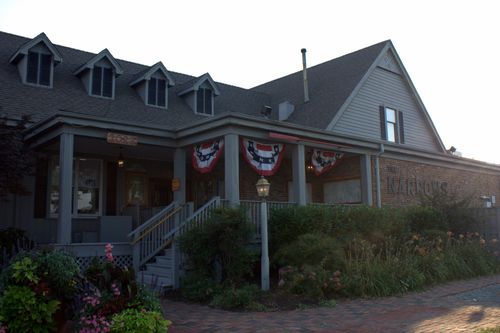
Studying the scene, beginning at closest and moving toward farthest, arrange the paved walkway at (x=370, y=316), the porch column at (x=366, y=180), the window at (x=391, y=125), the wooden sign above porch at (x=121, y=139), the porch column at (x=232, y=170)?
the paved walkway at (x=370, y=316), the porch column at (x=232, y=170), the wooden sign above porch at (x=121, y=139), the porch column at (x=366, y=180), the window at (x=391, y=125)

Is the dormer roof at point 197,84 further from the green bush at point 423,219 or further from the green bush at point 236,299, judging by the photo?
the green bush at point 236,299

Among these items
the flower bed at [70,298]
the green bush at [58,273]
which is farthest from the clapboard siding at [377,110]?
the green bush at [58,273]

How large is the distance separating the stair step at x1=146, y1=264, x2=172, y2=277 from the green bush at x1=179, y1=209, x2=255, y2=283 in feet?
2.62

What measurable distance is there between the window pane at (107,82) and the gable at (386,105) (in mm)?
8230

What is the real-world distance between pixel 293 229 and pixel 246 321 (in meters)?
4.19

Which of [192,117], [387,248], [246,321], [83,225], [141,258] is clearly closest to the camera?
[246,321]

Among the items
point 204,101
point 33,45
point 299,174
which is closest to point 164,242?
→ point 299,174

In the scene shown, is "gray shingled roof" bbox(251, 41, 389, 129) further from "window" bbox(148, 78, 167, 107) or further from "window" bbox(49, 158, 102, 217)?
"window" bbox(49, 158, 102, 217)

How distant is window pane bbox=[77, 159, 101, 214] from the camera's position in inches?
587

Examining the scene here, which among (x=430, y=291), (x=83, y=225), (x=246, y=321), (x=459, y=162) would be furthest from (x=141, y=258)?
(x=459, y=162)

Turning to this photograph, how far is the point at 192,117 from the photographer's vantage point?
17.9 meters

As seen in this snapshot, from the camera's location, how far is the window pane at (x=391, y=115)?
71.0ft

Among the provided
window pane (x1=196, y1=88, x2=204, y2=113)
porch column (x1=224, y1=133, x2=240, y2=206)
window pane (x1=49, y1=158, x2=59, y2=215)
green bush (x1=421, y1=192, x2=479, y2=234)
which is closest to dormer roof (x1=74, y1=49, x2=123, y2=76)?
window pane (x1=196, y1=88, x2=204, y2=113)

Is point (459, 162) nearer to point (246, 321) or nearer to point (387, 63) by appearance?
point (387, 63)
